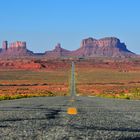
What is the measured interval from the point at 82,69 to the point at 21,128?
604 ft

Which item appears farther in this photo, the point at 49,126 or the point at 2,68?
the point at 2,68

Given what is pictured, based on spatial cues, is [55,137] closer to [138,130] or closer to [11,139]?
[11,139]

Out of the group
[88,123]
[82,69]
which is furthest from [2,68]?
[88,123]

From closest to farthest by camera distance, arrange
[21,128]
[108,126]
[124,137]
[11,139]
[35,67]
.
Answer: [11,139]
[124,137]
[21,128]
[108,126]
[35,67]

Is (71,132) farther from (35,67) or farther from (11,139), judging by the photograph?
(35,67)

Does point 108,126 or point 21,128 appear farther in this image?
point 108,126

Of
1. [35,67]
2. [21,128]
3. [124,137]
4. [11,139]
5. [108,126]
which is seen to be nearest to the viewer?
[11,139]

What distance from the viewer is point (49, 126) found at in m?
Result: 12.6

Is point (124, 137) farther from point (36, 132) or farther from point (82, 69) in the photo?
point (82, 69)

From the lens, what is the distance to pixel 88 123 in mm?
13820

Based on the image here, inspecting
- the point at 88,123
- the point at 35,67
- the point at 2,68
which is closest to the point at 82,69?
the point at 35,67

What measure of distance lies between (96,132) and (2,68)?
191 metres

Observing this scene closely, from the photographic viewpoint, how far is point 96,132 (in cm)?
1146

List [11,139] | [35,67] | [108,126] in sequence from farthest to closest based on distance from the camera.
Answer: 1. [35,67]
2. [108,126]
3. [11,139]
